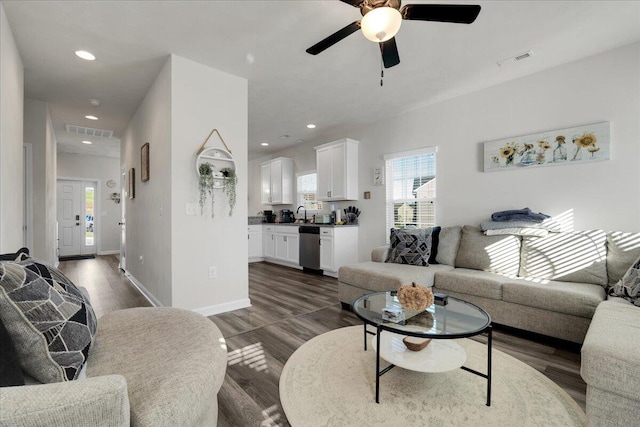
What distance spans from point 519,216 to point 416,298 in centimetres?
212

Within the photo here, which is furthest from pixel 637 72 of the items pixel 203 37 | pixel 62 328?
pixel 62 328

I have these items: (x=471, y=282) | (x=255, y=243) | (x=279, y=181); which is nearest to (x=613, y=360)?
(x=471, y=282)

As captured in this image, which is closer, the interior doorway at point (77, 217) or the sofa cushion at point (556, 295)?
the sofa cushion at point (556, 295)

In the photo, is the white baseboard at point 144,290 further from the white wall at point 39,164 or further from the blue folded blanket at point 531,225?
the blue folded blanket at point 531,225

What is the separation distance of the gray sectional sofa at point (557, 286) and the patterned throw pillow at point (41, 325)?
224 cm

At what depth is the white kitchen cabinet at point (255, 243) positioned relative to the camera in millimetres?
6383

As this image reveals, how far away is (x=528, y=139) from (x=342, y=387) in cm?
323

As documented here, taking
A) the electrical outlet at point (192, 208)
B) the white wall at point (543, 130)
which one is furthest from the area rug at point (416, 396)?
the white wall at point (543, 130)

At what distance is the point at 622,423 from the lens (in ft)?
4.38

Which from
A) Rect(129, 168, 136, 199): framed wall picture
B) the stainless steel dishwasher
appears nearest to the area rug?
the stainless steel dishwasher

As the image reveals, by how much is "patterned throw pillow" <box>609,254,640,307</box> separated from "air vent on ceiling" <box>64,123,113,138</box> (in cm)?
729

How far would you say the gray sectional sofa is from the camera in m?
1.36

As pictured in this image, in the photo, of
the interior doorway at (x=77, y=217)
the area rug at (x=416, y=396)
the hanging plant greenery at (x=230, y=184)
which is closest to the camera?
the area rug at (x=416, y=396)

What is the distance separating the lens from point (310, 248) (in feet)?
17.2
